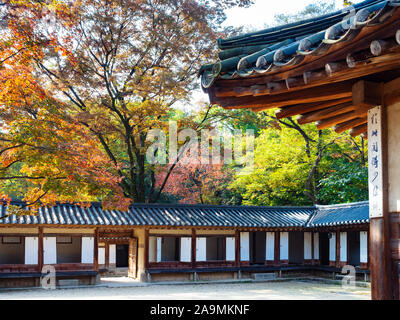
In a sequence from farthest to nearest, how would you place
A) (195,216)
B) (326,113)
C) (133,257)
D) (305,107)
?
1. (133,257)
2. (195,216)
3. (326,113)
4. (305,107)

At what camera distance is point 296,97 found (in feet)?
11.6

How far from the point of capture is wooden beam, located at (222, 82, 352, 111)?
346cm

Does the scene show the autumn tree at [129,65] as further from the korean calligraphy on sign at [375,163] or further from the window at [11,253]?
the korean calligraphy on sign at [375,163]

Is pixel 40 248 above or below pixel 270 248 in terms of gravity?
above

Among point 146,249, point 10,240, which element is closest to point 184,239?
point 146,249

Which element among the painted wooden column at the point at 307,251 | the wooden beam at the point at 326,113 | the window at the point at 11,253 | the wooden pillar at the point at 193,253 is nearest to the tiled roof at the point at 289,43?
the wooden beam at the point at 326,113

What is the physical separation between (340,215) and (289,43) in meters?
18.0

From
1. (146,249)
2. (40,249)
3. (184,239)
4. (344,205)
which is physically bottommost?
(146,249)

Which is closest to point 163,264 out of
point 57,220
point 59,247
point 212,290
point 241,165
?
point 212,290

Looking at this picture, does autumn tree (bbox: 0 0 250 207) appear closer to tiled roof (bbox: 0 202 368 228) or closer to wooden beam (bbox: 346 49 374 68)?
tiled roof (bbox: 0 202 368 228)

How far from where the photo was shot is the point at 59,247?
2247cm

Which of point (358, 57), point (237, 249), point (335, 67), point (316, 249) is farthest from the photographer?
point (316, 249)

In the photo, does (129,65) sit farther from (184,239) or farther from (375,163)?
(375,163)
